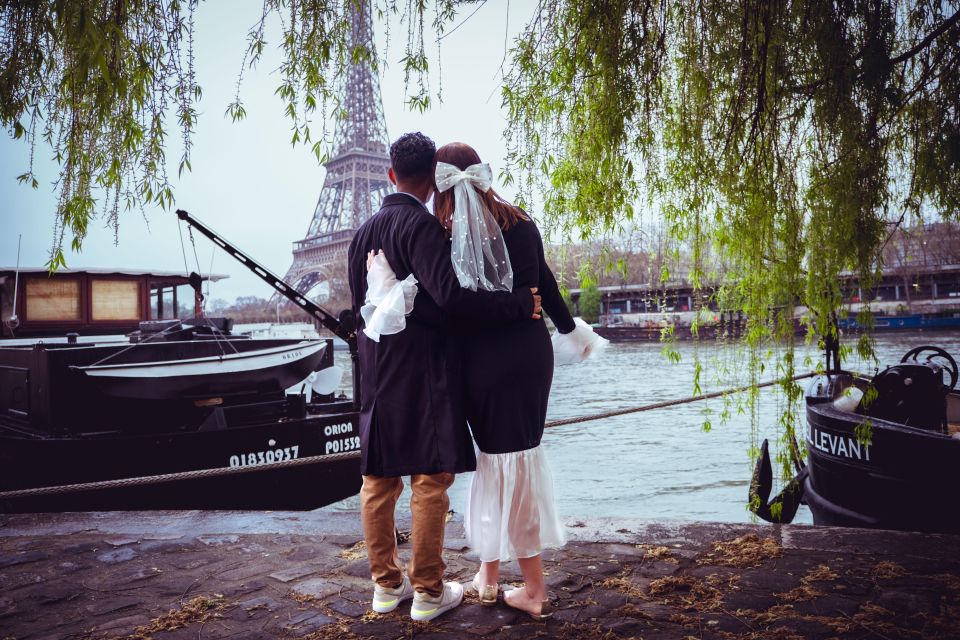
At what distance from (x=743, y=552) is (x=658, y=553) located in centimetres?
37

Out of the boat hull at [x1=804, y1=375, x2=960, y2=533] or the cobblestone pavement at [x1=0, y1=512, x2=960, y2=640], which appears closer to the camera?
the cobblestone pavement at [x1=0, y1=512, x2=960, y2=640]

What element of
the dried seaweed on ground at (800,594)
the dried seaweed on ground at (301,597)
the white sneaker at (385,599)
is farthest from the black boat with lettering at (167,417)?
the dried seaweed on ground at (800,594)

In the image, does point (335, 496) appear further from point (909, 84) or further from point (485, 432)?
→ point (909, 84)

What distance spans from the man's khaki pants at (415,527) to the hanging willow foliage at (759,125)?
1.45m

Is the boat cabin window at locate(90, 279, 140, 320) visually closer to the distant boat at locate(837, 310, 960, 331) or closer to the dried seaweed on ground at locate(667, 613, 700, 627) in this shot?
the dried seaweed on ground at locate(667, 613, 700, 627)

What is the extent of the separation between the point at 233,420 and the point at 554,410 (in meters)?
12.6

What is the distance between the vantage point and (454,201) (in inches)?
99.1

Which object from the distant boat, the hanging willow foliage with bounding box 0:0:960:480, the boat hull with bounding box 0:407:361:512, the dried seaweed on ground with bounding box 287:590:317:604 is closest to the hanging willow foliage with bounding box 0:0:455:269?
the hanging willow foliage with bounding box 0:0:960:480

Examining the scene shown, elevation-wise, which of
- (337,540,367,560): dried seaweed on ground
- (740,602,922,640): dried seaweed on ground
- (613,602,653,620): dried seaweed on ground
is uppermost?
(740,602,922,640): dried seaweed on ground

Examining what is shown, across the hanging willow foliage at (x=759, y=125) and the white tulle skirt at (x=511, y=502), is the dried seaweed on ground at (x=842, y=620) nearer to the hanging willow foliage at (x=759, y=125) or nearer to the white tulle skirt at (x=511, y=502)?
the white tulle skirt at (x=511, y=502)

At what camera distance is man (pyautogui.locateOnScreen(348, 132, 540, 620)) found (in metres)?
2.42

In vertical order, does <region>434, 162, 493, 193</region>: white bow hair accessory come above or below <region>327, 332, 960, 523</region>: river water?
above

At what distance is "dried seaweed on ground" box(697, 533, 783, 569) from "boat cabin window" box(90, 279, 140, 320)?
7921mm

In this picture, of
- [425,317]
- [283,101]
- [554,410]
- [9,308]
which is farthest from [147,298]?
[554,410]
